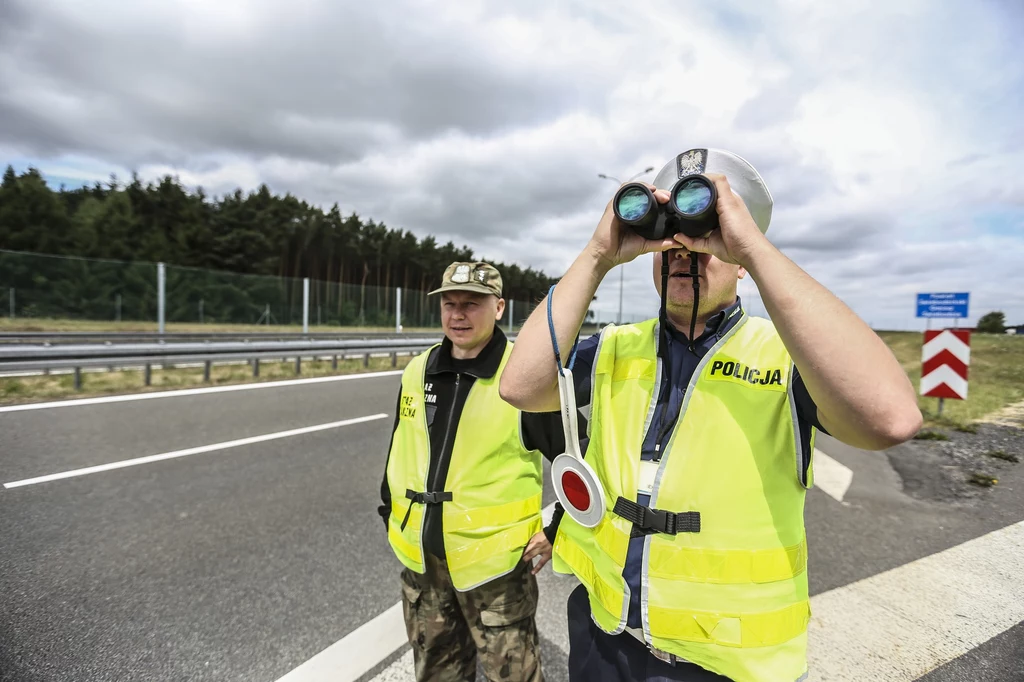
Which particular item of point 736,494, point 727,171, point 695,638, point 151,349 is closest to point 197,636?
point 695,638

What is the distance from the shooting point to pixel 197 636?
7.69 feet

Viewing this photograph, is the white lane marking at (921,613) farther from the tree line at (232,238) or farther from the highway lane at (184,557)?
the tree line at (232,238)

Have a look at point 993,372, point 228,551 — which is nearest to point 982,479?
point 993,372

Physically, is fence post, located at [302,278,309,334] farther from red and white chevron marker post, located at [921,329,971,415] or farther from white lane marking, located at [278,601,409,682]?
red and white chevron marker post, located at [921,329,971,415]

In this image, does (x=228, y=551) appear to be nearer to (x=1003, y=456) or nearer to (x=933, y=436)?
(x=1003, y=456)

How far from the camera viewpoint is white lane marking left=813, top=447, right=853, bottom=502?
4418 millimetres

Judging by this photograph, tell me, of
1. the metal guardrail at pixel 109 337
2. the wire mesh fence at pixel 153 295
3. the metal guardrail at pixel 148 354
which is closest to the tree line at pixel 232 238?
the wire mesh fence at pixel 153 295

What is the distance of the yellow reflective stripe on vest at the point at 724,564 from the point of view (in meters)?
1.09

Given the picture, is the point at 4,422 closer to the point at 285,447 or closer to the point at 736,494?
the point at 285,447

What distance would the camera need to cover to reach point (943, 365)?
177 inches

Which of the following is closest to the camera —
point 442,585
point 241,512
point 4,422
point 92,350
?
point 442,585

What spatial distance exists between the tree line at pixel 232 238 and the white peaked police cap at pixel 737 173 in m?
19.8

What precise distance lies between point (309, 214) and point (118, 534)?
153ft

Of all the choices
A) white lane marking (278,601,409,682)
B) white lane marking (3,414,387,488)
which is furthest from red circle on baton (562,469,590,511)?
white lane marking (3,414,387,488)
